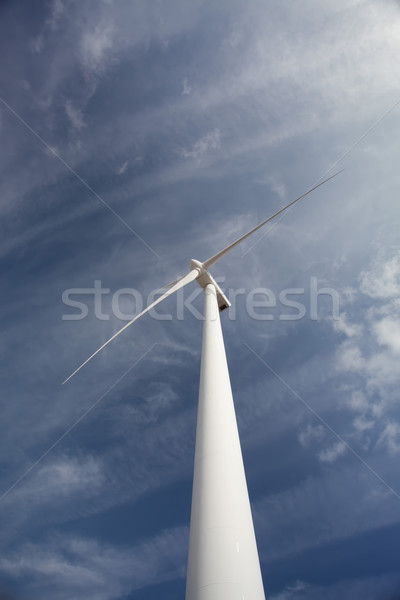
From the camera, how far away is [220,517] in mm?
6914

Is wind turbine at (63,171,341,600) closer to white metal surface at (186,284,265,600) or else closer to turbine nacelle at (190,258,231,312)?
white metal surface at (186,284,265,600)

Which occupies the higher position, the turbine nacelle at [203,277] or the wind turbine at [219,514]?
the turbine nacelle at [203,277]

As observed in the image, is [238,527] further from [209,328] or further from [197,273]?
[197,273]

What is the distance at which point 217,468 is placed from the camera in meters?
7.91

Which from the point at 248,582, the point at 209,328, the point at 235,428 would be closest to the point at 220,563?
the point at 248,582

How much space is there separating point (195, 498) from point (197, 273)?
13728 mm

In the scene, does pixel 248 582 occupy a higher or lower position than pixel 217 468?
lower

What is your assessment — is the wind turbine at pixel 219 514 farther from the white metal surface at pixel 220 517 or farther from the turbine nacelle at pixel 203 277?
the turbine nacelle at pixel 203 277

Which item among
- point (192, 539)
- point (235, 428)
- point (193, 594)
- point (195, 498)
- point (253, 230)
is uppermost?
point (253, 230)

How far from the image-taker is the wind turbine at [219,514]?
600 centimetres

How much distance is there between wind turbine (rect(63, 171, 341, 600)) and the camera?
6.00 metres

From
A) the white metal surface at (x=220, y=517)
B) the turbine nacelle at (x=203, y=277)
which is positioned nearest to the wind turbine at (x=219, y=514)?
the white metal surface at (x=220, y=517)

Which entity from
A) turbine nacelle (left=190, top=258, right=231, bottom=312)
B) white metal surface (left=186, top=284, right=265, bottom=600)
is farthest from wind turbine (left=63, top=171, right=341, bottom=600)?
turbine nacelle (left=190, top=258, right=231, bottom=312)

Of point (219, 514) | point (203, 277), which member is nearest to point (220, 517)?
point (219, 514)
